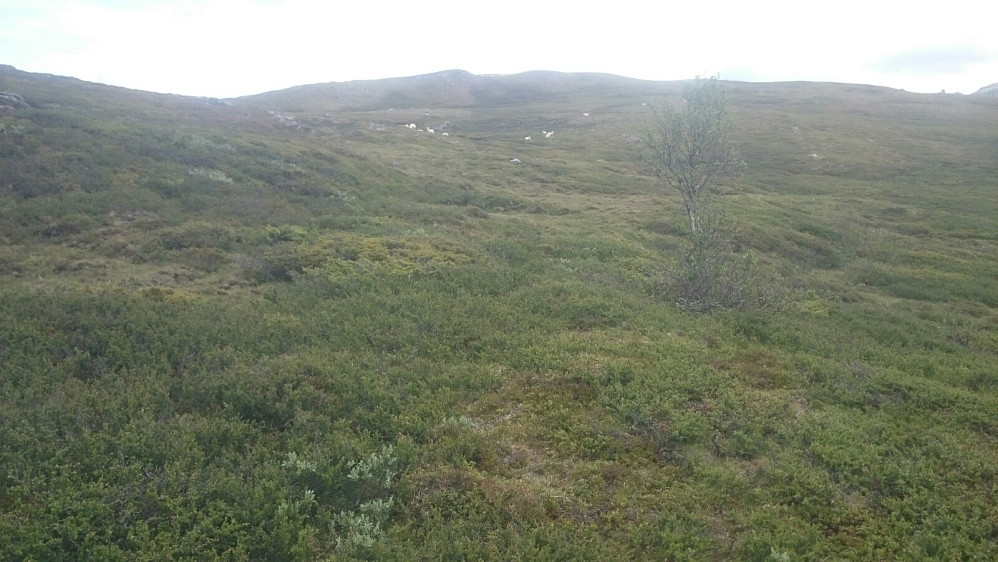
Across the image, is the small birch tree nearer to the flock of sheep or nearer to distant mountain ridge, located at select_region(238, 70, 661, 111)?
the flock of sheep

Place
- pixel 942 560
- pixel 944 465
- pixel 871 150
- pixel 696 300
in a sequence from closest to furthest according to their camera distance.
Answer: pixel 942 560, pixel 944 465, pixel 696 300, pixel 871 150

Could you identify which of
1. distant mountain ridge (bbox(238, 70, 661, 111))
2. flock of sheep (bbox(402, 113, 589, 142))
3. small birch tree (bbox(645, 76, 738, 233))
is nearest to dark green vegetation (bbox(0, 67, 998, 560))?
small birch tree (bbox(645, 76, 738, 233))

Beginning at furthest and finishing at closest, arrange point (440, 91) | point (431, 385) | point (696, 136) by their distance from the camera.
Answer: point (440, 91) → point (696, 136) → point (431, 385)

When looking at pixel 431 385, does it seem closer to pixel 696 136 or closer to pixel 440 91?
pixel 696 136

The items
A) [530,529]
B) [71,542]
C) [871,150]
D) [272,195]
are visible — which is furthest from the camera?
[871,150]

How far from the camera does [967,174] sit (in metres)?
58.4

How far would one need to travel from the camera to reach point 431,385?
11.6m

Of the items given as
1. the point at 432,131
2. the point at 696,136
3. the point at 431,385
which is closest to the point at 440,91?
the point at 432,131

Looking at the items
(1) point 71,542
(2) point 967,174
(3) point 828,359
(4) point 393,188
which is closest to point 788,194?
(2) point 967,174

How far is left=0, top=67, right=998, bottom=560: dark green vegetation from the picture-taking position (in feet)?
24.5

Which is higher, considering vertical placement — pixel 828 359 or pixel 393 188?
pixel 393 188

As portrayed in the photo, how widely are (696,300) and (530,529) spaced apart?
13078mm

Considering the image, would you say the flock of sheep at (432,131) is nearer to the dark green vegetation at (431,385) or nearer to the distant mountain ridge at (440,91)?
the distant mountain ridge at (440,91)

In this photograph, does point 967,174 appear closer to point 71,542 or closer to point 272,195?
point 272,195
